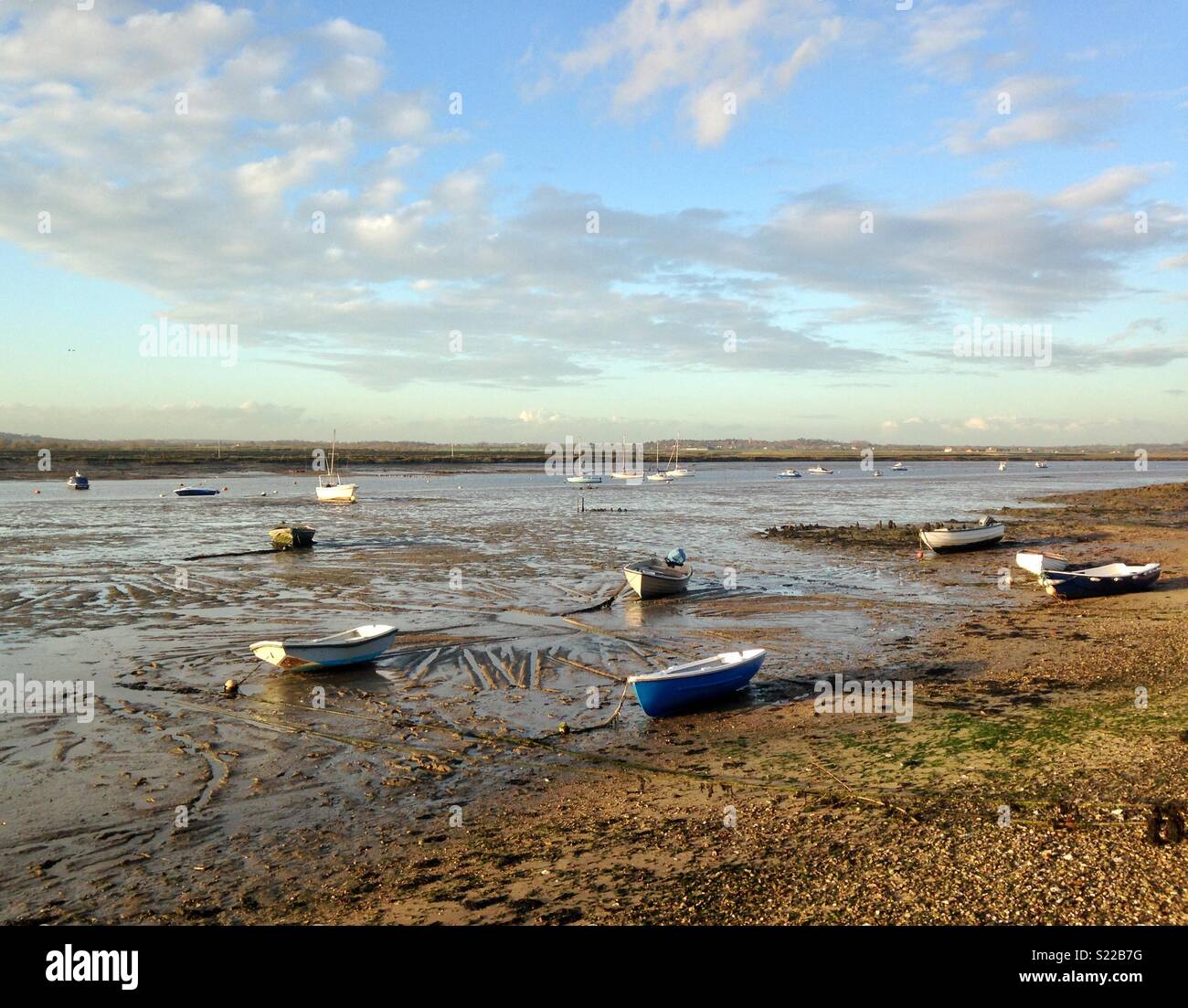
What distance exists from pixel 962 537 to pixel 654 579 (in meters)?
17.3

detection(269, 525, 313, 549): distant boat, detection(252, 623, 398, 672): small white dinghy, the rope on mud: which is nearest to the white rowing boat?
detection(252, 623, 398, 672): small white dinghy

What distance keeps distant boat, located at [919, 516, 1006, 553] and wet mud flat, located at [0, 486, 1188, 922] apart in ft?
42.7

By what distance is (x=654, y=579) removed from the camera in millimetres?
26219

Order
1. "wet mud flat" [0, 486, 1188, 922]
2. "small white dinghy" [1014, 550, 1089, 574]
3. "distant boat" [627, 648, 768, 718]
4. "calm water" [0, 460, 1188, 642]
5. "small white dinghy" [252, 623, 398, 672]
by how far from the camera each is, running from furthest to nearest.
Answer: "small white dinghy" [1014, 550, 1089, 574] < "calm water" [0, 460, 1188, 642] < "small white dinghy" [252, 623, 398, 672] < "distant boat" [627, 648, 768, 718] < "wet mud flat" [0, 486, 1188, 922]

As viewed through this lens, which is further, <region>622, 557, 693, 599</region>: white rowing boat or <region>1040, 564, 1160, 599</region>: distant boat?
<region>622, 557, 693, 599</region>: white rowing boat

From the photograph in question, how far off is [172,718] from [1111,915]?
13.7 metres

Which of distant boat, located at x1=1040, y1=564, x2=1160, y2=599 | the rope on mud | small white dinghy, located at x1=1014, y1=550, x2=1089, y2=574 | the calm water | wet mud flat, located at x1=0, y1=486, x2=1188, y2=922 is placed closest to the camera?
wet mud flat, located at x1=0, y1=486, x2=1188, y2=922

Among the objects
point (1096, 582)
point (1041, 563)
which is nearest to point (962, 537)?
point (1041, 563)

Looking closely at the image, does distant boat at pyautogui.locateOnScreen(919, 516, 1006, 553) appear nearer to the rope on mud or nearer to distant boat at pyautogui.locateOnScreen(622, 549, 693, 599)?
distant boat at pyautogui.locateOnScreen(622, 549, 693, 599)

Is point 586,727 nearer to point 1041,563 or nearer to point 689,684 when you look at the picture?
point 689,684

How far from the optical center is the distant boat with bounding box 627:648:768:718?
1409cm

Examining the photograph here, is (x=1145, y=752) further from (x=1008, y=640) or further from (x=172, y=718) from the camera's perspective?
(x=172, y=718)
